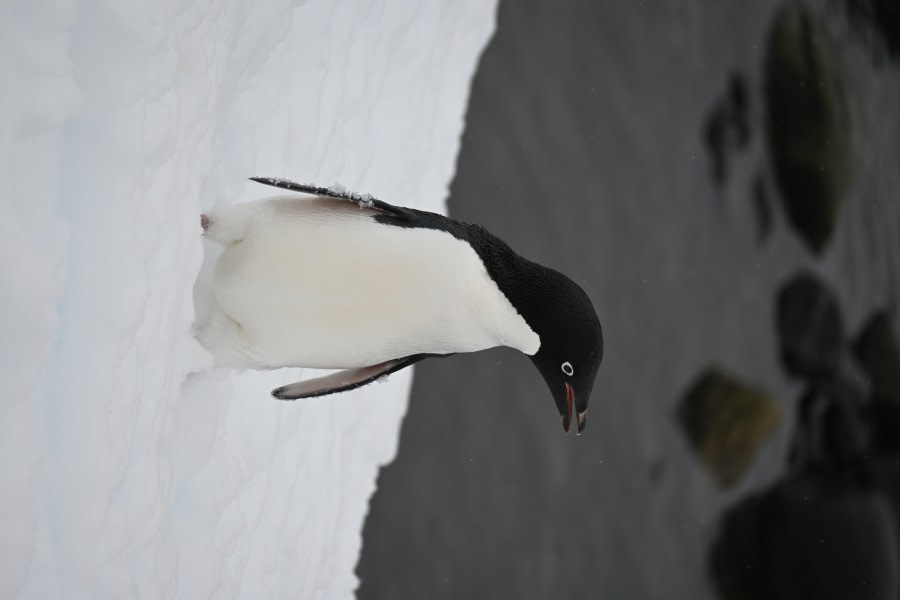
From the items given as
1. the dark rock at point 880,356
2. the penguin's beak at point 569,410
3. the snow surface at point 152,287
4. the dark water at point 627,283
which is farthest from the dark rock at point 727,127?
the penguin's beak at point 569,410

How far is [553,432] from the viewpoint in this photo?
2.07 metres

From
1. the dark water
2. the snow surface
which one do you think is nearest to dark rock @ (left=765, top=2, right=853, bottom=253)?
the dark water

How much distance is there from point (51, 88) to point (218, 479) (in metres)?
0.67

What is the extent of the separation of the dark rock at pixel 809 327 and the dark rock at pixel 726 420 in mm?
180

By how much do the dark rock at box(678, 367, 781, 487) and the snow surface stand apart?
1.23 meters

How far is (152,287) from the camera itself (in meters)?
0.77

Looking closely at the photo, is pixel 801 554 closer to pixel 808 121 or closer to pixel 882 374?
pixel 882 374

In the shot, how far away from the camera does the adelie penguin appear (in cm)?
91

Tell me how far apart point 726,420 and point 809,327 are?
0.43m

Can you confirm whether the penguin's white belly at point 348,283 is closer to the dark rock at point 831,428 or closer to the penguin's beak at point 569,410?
the penguin's beak at point 569,410

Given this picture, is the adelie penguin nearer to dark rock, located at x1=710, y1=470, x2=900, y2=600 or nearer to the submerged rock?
dark rock, located at x1=710, y1=470, x2=900, y2=600

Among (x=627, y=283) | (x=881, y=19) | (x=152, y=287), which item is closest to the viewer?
(x=152, y=287)

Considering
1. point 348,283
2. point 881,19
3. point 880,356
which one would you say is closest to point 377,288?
point 348,283

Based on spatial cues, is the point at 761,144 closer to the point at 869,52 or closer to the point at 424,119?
the point at 869,52
